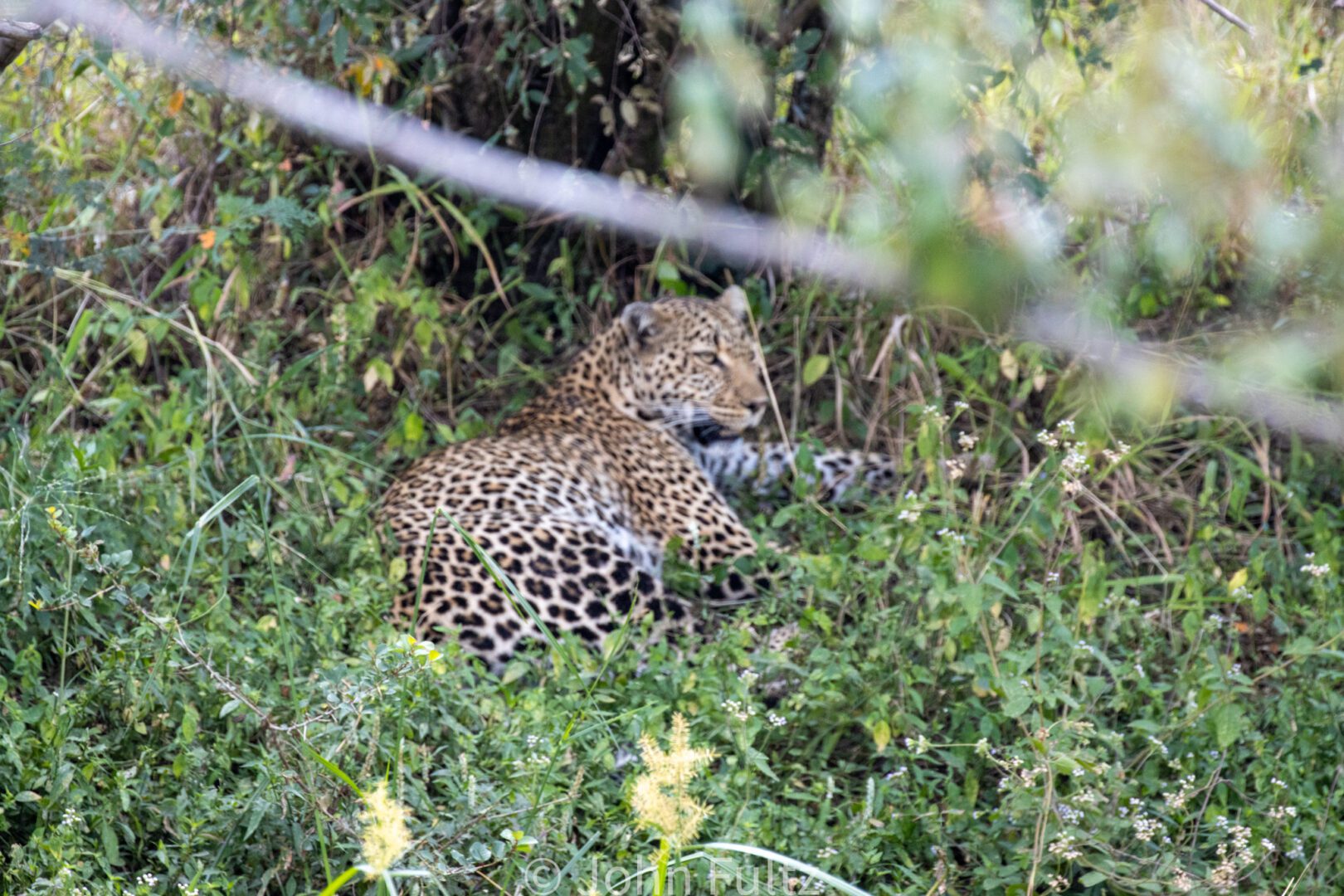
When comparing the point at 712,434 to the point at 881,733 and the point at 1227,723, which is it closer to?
the point at 881,733

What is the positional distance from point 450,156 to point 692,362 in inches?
47.7

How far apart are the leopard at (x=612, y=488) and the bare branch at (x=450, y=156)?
1.12 feet

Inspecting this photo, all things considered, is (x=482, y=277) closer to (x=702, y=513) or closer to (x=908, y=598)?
(x=702, y=513)

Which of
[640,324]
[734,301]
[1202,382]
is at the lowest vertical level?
[640,324]

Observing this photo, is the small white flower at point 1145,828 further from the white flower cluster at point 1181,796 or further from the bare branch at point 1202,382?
the bare branch at point 1202,382

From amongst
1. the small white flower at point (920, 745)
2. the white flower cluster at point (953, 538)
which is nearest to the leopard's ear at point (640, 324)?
the white flower cluster at point (953, 538)

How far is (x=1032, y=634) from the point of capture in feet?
13.1

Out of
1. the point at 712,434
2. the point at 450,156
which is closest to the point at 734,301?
the point at 712,434

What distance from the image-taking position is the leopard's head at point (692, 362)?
577 centimetres

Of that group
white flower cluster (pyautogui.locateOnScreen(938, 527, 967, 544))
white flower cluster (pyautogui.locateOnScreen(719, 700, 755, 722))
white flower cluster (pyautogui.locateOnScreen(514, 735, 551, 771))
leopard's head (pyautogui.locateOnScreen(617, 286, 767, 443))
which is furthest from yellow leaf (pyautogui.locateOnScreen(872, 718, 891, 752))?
leopard's head (pyautogui.locateOnScreen(617, 286, 767, 443))

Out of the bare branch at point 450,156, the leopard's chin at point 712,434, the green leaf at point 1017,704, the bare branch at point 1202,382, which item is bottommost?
the leopard's chin at point 712,434

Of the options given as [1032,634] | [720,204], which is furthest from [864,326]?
[1032,634]

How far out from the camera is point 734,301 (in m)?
5.88

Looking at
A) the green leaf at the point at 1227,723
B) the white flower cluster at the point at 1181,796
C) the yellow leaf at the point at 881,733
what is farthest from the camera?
the yellow leaf at the point at 881,733
